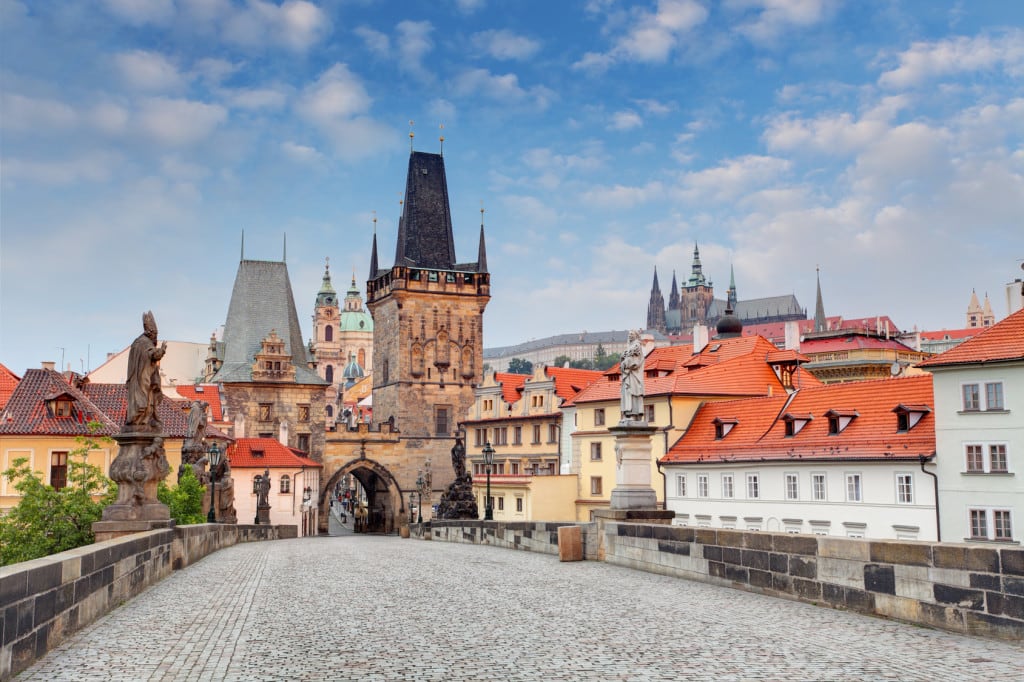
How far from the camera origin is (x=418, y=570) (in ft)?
59.2

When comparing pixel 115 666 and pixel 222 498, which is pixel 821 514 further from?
pixel 115 666

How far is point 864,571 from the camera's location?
1080cm

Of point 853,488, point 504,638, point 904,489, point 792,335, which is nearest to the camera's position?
point 504,638

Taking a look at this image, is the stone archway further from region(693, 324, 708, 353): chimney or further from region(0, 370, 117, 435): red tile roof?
region(0, 370, 117, 435): red tile roof

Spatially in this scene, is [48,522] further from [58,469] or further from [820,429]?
[820,429]

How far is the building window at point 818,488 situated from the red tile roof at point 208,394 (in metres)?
49.9

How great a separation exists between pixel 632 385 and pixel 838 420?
22.4 metres

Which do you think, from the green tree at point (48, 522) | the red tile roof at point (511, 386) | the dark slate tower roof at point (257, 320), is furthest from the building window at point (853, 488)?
the dark slate tower roof at point (257, 320)

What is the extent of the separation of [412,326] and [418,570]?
6534cm

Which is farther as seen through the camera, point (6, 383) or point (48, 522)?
point (6, 383)

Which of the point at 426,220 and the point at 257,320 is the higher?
the point at 426,220

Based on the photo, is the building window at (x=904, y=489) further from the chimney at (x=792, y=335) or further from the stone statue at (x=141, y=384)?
the stone statue at (x=141, y=384)

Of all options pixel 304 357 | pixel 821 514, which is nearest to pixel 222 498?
pixel 821 514

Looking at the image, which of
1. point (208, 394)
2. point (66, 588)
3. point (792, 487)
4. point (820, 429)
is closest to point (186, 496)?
point (792, 487)
